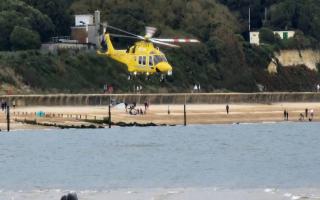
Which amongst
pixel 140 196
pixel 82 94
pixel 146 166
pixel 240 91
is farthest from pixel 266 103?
pixel 140 196

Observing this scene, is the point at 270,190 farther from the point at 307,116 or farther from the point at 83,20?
the point at 83,20

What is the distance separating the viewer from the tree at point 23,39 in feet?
337

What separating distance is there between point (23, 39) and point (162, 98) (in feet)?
44.8

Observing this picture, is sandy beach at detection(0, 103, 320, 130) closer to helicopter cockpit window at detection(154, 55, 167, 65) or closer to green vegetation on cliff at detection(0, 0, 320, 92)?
Result: helicopter cockpit window at detection(154, 55, 167, 65)

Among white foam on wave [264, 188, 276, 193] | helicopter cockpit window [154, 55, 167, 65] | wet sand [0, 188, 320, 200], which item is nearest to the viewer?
wet sand [0, 188, 320, 200]

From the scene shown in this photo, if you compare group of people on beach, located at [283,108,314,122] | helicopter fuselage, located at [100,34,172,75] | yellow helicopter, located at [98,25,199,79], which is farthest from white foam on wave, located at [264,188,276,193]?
helicopter fuselage, located at [100,34,172,75]

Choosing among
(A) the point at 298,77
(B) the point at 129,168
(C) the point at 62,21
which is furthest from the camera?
(A) the point at 298,77

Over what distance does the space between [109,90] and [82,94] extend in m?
4.82

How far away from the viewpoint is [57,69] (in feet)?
330

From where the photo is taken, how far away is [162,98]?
97750mm

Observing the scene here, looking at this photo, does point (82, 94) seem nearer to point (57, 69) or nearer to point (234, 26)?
point (57, 69)

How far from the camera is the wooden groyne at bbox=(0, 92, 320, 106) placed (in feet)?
293

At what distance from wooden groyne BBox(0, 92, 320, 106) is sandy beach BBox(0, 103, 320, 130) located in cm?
178

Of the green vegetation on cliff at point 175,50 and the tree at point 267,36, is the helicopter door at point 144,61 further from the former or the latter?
the tree at point 267,36
